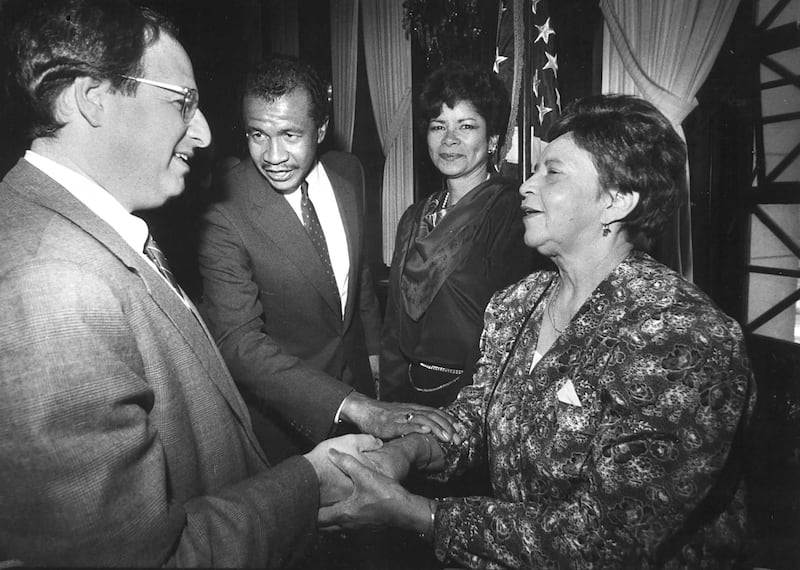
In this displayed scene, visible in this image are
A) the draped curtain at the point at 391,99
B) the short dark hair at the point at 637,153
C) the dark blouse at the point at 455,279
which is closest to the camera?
the short dark hair at the point at 637,153

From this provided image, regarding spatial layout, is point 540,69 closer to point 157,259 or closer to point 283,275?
point 283,275

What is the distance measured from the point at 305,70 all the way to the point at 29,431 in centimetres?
199

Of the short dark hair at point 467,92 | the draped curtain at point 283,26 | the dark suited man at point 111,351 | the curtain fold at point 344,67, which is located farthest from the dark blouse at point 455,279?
the draped curtain at point 283,26

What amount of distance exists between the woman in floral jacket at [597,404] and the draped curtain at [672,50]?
1.99m

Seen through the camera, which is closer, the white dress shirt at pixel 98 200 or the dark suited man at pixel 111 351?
the dark suited man at pixel 111 351

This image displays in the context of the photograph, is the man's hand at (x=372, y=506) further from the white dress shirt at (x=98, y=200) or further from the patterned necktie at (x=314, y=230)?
the patterned necktie at (x=314, y=230)

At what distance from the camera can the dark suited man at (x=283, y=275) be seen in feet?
7.57

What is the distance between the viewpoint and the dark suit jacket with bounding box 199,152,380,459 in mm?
2303

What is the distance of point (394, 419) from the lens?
2096mm

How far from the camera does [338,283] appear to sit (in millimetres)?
2695

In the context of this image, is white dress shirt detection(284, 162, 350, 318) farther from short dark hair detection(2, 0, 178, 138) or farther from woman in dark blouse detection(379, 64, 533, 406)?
short dark hair detection(2, 0, 178, 138)

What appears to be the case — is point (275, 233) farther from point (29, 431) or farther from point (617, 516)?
point (617, 516)

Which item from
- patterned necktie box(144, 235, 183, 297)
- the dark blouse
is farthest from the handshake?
the dark blouse

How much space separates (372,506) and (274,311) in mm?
1164
